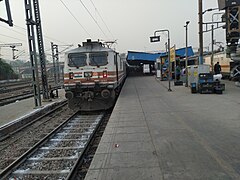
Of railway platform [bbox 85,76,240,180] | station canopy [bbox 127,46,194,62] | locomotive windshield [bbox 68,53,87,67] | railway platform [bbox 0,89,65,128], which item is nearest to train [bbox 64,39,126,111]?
locomotive windshield [bbox 68,53,87,67]

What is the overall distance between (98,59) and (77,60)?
111 cm

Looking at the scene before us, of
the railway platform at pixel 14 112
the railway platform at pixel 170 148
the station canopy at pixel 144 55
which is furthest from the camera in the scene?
the station canopy at pixel 144 55

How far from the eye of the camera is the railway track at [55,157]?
16.7ft

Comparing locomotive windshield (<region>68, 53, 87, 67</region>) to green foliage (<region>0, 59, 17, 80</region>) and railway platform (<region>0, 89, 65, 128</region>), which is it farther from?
green foliage (<region>0, 59, 17, 80</region>)

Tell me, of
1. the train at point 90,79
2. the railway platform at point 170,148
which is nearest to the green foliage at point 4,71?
the train at point 90,79

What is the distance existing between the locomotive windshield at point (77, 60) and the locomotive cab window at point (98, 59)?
324mm

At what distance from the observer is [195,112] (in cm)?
837

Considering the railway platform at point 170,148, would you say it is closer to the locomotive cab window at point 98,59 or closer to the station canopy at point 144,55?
the locomotive cab window at point 98,59

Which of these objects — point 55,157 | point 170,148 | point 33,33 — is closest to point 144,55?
point 33,33

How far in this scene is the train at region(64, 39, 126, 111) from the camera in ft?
38.0

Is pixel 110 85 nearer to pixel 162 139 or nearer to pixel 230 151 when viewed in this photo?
pixel 162 139

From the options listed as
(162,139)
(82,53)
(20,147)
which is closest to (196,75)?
(82,53)

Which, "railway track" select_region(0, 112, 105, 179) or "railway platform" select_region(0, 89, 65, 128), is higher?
"railway platform" select_region(0, 89, 65, 128)

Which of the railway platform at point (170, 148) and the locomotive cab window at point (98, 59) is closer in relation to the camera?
the railway platform at point (170, 148)
